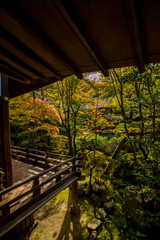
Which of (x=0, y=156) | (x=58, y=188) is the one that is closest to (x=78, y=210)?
(x=58, y=188)

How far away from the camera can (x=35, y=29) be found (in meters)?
1.37

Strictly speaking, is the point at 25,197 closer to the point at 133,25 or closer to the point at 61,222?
the point at 61,222

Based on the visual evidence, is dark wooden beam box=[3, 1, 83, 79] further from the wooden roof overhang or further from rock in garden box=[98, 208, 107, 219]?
rock in garden box=[98, 208, 107, 219]

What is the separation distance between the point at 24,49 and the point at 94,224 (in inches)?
295

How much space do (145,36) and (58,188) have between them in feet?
20.2

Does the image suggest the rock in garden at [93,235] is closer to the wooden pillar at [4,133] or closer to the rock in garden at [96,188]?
the rock in garden at [96,188]

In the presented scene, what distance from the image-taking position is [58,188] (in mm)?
5645

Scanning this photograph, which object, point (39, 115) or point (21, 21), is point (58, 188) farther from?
point (21, 21)

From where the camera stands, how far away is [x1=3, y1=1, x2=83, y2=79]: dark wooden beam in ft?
3.82

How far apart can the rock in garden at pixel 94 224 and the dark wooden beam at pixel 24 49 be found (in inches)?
273

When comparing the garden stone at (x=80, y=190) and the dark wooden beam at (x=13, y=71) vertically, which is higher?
the dark wooden beam at (x=13, y=71)

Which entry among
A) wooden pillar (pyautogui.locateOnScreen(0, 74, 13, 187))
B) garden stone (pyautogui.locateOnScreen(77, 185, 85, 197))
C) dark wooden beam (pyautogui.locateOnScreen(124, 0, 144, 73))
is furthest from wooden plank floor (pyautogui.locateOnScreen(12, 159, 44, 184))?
dark wooden beam (pyautogui.locateOnScreen(124, 0, 144, 73))

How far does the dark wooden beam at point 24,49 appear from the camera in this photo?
57.3 inches

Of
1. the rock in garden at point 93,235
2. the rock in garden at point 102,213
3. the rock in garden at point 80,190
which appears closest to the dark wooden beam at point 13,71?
the rock in garden at point 93,235
